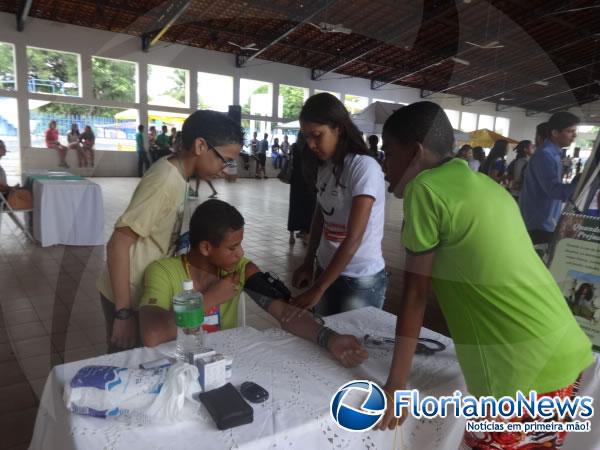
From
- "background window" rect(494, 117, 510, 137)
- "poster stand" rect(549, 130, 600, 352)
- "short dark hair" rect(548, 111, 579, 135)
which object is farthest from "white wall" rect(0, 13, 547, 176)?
"background window" rect(494, 117, 510, 137)

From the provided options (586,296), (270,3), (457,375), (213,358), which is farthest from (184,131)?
(270,3)

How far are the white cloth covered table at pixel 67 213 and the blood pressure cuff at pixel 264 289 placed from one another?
136 inches

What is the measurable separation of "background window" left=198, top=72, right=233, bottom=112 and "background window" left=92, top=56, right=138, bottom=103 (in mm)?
1757

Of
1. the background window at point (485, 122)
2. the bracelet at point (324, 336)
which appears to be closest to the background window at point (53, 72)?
the bracelet at point (324, 336)

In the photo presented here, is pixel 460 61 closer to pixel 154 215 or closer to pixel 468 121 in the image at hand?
pixel 468 121

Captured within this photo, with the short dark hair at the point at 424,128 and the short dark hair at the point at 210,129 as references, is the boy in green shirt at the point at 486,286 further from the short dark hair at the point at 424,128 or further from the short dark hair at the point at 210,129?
the short dark hair at the point at 210,129

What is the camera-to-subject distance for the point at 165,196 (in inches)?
41.6

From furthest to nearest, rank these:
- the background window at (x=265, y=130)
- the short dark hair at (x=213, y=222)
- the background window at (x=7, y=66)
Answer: the background window at (x=265, y=130) → the background window at (x=7, y=66) → the short dark hair at (x=213, y=222)

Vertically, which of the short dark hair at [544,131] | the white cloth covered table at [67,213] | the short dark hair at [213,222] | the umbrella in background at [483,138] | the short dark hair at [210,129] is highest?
the umbrella in background at [483,138]

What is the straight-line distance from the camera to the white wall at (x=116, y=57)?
9193 mm

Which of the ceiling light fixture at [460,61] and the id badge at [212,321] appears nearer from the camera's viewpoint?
the id badge at [212,321]

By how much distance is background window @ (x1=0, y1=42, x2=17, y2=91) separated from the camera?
9039mm

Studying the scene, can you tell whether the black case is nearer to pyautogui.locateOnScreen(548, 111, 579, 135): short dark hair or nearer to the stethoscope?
the stethoscope

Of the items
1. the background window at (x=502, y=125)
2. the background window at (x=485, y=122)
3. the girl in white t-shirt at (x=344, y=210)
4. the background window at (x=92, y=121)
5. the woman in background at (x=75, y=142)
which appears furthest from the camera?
the background window at (x=502, y=125)
